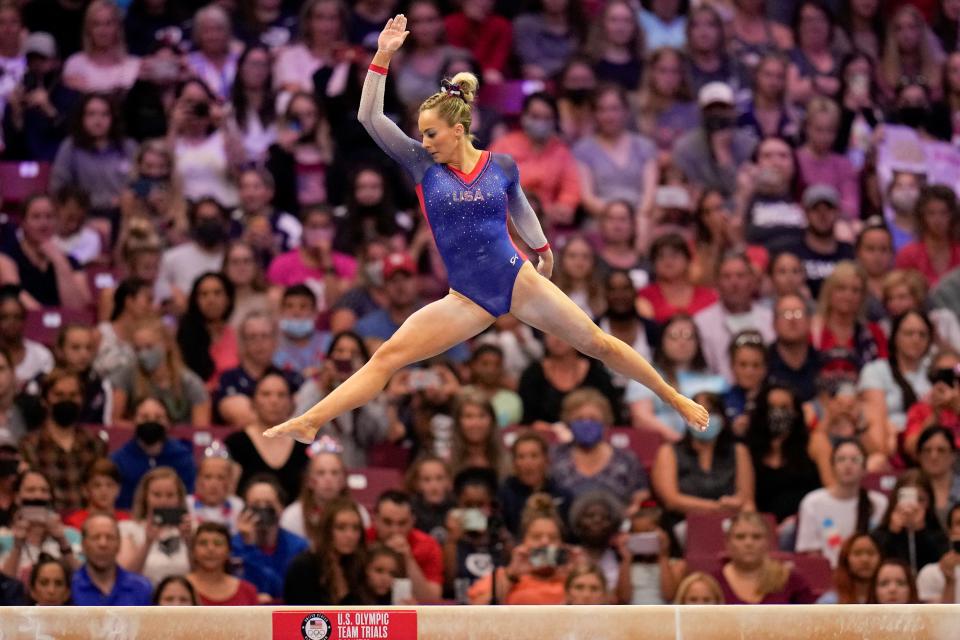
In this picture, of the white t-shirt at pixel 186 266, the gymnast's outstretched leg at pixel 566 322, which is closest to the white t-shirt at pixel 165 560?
the white t-shirt at pixel 186 266

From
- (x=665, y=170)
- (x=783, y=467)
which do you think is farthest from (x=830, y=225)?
(x=783, y=467)

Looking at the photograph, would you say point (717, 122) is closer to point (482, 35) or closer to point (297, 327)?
point (482, 35)

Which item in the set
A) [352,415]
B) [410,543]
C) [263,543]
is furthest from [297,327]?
[410,543]

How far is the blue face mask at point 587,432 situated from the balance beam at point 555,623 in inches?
127

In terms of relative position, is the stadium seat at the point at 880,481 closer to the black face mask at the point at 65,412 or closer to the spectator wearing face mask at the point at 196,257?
the spectator wearing face mask at the point at 196,257

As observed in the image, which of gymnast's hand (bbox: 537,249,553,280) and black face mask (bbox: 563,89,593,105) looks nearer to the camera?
gymnast's hand (bbox: 537,249,553,280)

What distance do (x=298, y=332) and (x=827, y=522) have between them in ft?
11.4

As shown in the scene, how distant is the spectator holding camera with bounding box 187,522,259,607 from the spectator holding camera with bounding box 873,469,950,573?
11.5 ft

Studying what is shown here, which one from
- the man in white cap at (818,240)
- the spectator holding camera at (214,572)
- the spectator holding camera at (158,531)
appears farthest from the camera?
the man in white cap at (818,240)

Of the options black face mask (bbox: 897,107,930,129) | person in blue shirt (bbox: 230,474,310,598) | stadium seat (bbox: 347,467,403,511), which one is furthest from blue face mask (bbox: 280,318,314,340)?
black face mask (bbox: 897,107,930,129)

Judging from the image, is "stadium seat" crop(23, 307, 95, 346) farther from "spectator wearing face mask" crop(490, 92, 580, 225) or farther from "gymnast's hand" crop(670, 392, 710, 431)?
"gymnast's hand" crop(670, 392, 710, 431)

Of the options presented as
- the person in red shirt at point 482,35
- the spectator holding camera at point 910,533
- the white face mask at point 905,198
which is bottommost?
the spectator holding camera at point 910,533

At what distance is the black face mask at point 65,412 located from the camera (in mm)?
11094

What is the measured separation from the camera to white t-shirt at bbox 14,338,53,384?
11.9 meters
